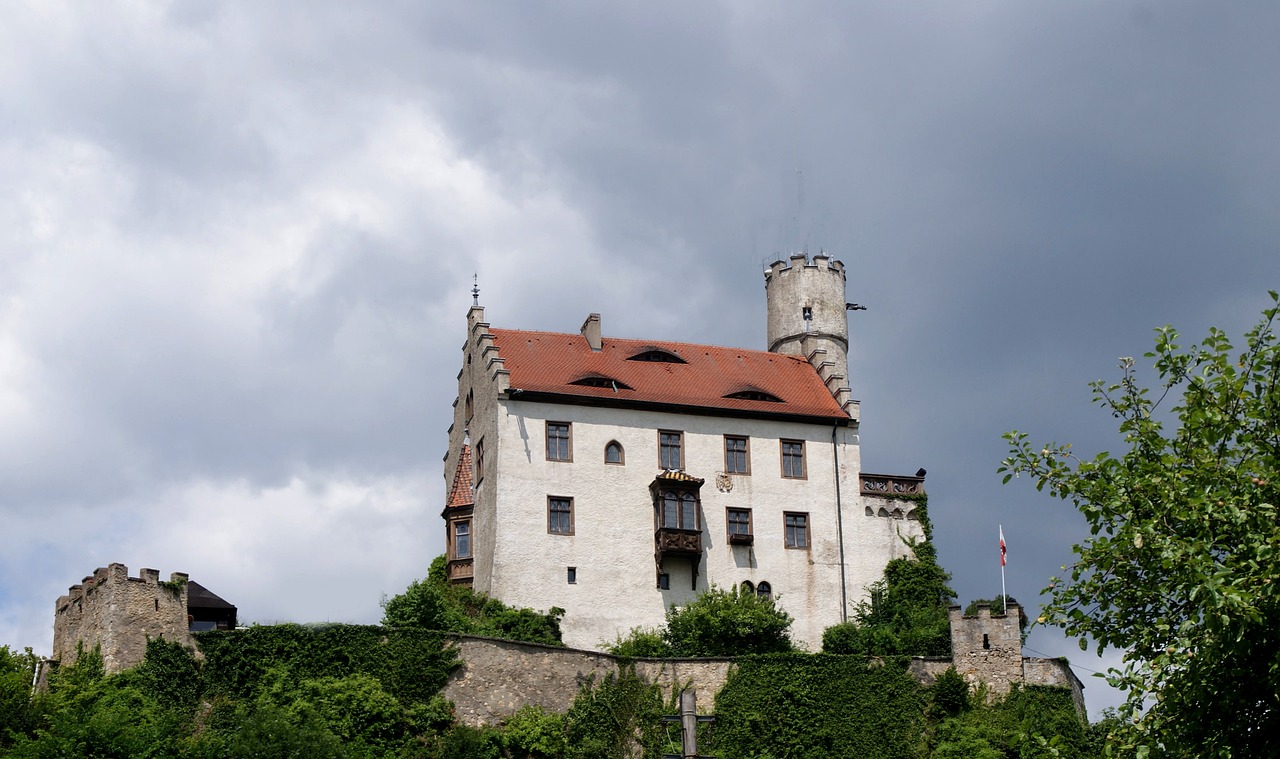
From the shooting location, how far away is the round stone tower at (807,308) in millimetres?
62719

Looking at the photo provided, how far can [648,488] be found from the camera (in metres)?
53.7

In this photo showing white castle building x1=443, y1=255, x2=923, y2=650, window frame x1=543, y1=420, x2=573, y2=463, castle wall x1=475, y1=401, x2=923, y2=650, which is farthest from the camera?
window frame x1=543, y1=420, x2=573, y2=463

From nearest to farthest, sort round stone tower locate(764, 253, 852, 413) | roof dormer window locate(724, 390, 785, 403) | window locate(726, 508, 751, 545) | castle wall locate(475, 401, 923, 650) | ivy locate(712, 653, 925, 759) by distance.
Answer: ivy locate(712, 653, 925, 759)
castle wall locate(475, 401, 923, 650)
window locate(726, 508, 751, 545)
roof dormer window locate(724, 390, 785, 403)
round stone tower locate(764, 253, 852, 413)

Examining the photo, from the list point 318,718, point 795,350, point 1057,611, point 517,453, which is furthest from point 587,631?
point 1057,611

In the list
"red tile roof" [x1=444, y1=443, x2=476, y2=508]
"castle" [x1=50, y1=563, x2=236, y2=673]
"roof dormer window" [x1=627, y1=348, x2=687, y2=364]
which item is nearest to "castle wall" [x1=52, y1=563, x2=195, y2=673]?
"castle" [x1=50, y1=563, x2=236, y2=673]

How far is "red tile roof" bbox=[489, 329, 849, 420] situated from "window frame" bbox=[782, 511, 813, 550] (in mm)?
3296

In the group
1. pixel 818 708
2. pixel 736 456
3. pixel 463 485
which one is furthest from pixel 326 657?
pixel 736 456

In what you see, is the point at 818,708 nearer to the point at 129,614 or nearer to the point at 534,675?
the point at 534,675

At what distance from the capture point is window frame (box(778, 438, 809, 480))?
182 ft

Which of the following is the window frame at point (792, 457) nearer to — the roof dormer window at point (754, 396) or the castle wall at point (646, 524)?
the castle wall at point (646, 524)

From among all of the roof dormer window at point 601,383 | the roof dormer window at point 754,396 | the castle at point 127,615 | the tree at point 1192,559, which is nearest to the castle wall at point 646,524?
the roof dormer window at point 601,383

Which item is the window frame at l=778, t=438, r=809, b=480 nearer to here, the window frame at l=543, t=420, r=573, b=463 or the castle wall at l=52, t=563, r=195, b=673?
the window frame at l=543, t=420, r=573, b=463

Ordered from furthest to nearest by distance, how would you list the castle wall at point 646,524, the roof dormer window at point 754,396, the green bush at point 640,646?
the roof dormer window at point 754,396 < the castle wall at point 646,524 < the green bush at point 640,646

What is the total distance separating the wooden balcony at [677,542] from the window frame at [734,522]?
126cm
